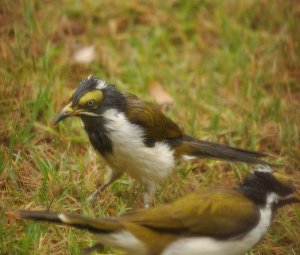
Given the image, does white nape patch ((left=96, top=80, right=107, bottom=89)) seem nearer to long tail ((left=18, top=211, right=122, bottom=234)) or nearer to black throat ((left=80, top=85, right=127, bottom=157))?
black throat ((left=80, top=85, right=127, bottom=157))

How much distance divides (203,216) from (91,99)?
5.21 feet

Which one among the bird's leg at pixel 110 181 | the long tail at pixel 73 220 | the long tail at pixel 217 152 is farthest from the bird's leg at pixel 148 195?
the long tail at pixel 73 220

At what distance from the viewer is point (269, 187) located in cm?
543

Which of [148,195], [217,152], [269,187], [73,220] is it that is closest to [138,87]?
[217,152]

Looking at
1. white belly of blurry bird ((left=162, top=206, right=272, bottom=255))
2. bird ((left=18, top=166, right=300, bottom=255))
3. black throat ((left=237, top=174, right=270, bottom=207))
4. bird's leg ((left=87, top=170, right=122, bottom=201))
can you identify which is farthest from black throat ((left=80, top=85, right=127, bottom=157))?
white belly of blurry bird ((left=162, top=206, right=272, bottom=255))

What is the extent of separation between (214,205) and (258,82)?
3892 millimetres

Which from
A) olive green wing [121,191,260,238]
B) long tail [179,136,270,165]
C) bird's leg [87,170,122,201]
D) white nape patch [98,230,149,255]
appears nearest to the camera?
white nape patch [98,230,149,255]

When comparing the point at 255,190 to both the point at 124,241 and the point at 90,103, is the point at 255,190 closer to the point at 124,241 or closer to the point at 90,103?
the point at 124,241

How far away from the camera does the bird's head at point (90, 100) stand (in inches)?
238

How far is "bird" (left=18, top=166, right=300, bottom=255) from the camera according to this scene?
15.9 ft

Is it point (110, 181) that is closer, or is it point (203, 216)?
point (203, 216)

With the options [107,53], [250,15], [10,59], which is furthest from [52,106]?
[250,15]

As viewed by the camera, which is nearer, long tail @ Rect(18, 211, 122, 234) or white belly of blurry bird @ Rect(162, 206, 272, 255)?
long tail @ Rect(18, 211, 122, 234)

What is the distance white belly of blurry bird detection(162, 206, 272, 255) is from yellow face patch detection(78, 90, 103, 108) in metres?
1.63
